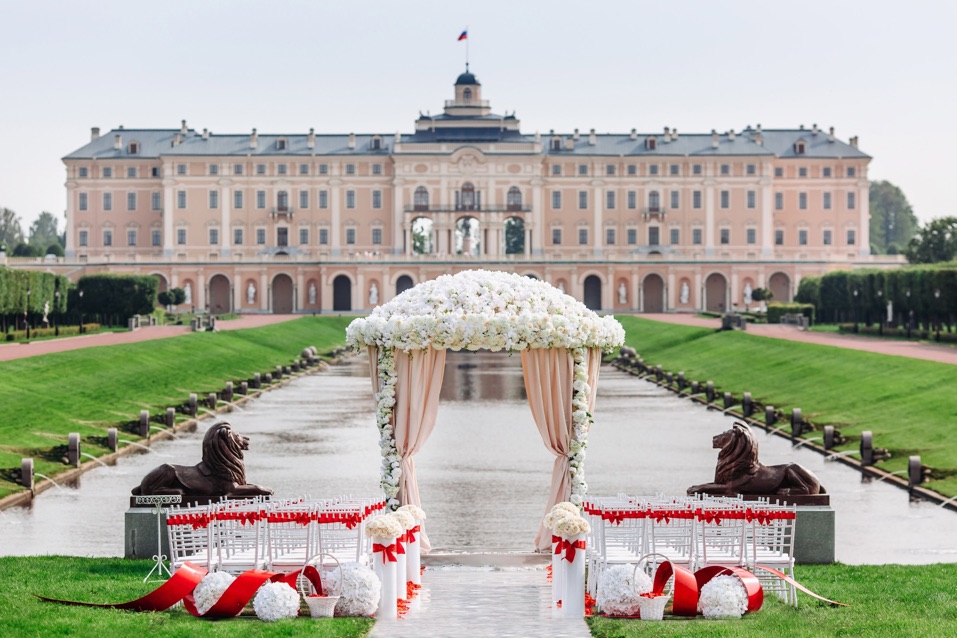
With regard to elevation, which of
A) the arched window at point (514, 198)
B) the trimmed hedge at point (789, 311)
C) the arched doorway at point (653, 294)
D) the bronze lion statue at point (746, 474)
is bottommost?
the bronze lion statue at point (746, 474)

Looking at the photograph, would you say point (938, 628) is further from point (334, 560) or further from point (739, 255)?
point (739, 255)

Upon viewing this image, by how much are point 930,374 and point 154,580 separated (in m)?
25.2

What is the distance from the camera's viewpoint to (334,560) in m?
12.6

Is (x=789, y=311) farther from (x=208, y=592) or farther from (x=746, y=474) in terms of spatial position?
(x=208, y=592)

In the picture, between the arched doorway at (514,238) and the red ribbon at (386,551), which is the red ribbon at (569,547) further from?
the arched doorway at (514,238)

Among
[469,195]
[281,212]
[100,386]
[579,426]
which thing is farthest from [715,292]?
[579,426]

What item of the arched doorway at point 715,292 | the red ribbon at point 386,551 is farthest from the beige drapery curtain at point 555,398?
the arched doorway at point 715,292

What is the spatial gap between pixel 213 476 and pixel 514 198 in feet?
318

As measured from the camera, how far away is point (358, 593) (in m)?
11.7

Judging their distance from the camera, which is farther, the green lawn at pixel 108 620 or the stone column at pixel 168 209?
the stone column at pixel 168 209

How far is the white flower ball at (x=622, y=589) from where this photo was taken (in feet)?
38.3

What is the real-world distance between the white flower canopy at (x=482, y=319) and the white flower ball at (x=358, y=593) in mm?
3223

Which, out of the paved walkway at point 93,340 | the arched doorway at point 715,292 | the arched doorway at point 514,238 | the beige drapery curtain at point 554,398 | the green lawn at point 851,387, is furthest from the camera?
the arched doorway at point 514,238

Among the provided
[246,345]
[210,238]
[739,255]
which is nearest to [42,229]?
[210,238]
